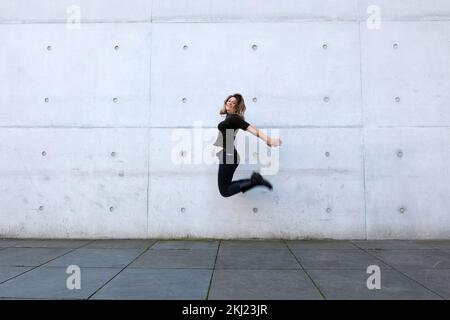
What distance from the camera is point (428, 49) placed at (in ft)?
19.0

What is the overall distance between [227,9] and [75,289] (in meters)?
4.99

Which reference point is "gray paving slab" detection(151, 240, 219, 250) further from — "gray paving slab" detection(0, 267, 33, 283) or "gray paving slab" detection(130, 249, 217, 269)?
"gray paving slab" detection(0, 267, 33, 283)

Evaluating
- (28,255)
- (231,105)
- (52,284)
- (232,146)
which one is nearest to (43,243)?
(28,255)

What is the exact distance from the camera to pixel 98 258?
4301mm

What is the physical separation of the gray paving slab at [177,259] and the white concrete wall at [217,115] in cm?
98

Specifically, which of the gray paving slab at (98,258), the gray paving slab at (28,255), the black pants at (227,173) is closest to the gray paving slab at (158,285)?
the gray paving slab at (98,258)

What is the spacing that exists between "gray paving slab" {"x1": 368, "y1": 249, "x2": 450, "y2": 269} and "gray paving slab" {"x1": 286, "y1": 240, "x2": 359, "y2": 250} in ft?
1.49

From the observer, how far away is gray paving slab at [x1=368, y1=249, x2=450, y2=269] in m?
3.95

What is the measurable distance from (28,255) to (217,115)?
11.4ft

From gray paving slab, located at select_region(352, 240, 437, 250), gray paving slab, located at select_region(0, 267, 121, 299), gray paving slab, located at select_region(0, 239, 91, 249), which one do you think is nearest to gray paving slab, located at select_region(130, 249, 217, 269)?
gray paving slab, located at select_region(0, 267, 121, 299)

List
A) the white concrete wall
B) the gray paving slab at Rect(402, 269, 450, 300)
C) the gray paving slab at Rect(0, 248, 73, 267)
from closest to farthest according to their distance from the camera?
the gray paving slab at Rect(402, 269, 450, 300), the gray paving slab at Rect(0, 248, 73, 267), the white concrete wall

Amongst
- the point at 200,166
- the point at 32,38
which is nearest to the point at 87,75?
the point at 32,38

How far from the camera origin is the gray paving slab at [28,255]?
4.06 metres

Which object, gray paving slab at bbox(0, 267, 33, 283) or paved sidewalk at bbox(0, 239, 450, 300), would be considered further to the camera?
gray paving slab at bbox(0, 267, 33, 283)
